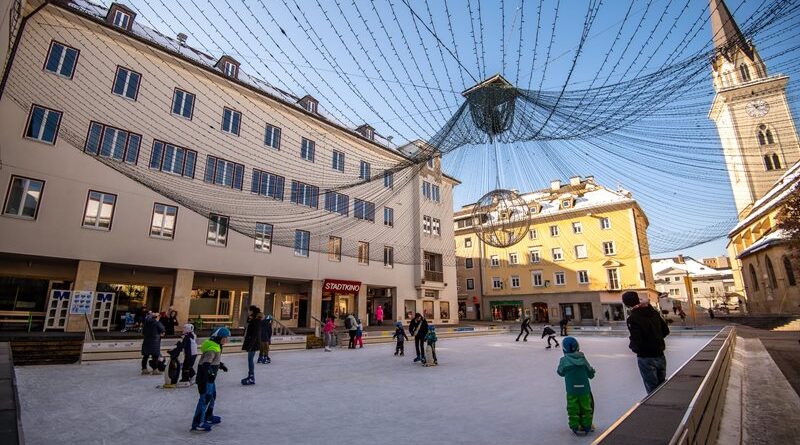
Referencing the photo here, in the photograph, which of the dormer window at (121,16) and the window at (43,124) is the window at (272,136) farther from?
the window at (43,124)

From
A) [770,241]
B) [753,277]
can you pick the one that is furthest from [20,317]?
[753,277]

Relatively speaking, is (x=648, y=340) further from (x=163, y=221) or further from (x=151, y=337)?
(x=163, y=221)

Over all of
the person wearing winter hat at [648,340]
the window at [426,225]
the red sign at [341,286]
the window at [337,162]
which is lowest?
the person wearing winter hat at [648,340]

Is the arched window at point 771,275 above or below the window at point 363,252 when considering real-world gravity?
below

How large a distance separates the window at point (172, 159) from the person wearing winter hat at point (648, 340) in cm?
1948

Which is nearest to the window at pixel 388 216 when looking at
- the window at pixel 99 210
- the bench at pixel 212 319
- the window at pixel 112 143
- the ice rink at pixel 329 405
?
the bench at pixel 212 319

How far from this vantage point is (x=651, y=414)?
9.95ft

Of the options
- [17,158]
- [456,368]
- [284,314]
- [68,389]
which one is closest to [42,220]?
[17,158]

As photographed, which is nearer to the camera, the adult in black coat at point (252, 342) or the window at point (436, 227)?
the adult in black coat at point (252, 342)

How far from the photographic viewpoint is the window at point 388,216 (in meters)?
27.7

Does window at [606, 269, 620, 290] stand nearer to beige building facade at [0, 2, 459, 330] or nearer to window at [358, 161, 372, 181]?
beige building facade at [0, 2, 459, 330]

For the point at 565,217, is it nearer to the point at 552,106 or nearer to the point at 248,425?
the point at 552,106

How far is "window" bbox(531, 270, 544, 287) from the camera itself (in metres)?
39.4

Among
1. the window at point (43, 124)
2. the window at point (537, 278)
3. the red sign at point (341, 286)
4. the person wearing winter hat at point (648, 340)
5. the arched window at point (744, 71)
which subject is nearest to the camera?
the person wearing winter hat at point (648, 340)
